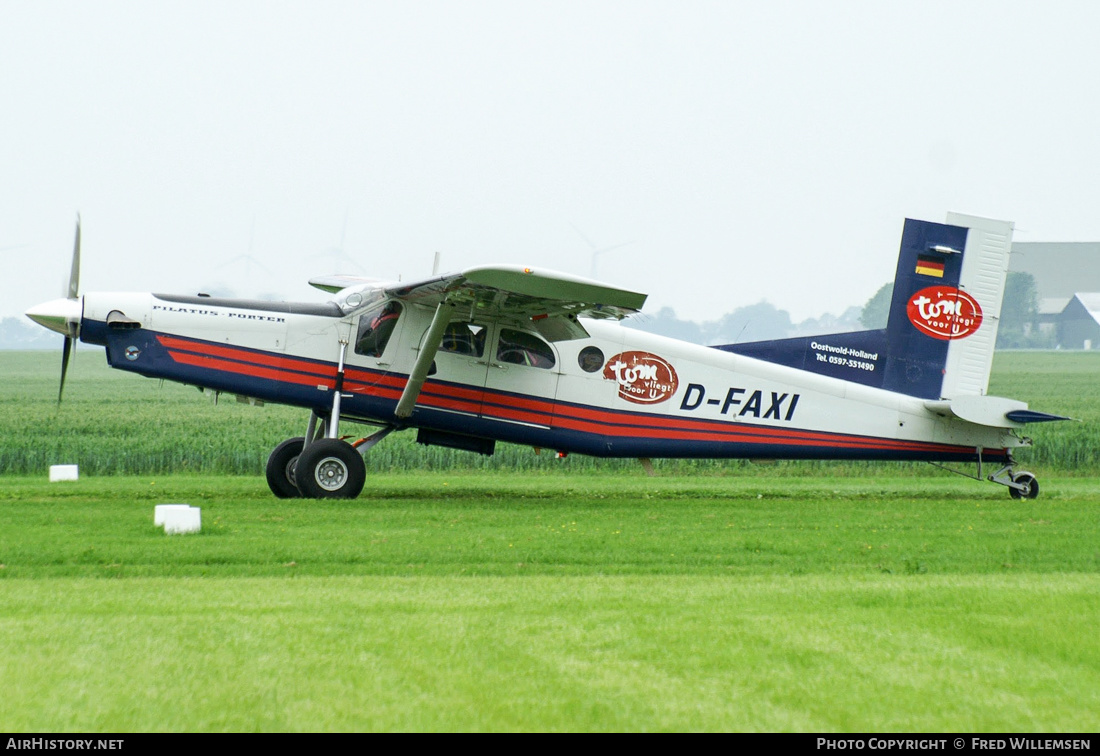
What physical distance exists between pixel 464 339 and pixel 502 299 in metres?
1.33

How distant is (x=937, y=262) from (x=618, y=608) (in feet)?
40.4

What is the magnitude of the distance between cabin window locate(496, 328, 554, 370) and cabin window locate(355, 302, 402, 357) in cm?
144

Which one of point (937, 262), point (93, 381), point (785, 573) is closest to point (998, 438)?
point (937, 262)

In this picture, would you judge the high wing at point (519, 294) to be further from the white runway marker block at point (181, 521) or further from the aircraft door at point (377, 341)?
the white runway marker block at point (181, 521)

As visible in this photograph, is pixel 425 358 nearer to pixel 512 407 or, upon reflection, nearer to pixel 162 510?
pixel 512 407

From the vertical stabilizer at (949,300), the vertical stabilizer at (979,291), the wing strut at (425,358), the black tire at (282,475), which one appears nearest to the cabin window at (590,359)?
the wing strut at (425,358)

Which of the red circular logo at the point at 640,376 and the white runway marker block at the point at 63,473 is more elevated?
the red circular logo at the point at 640,376

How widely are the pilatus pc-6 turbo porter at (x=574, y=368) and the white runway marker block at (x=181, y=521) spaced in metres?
3.77

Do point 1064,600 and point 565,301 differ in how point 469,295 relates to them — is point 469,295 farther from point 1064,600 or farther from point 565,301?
point 1064,600

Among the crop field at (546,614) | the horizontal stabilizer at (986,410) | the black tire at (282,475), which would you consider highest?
the horizontal stabilizer at (986,410)

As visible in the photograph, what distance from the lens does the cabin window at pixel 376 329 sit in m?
15.2

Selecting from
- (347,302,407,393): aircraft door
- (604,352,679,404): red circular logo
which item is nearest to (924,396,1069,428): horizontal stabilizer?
(604,352,679,404): red circular logo

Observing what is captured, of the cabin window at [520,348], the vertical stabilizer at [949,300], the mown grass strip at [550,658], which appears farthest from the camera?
the vertical stabilizer at [949,300]
